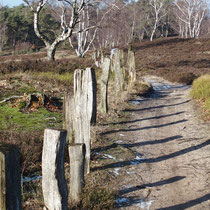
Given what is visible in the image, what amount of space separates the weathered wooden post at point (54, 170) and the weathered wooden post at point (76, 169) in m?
0.61

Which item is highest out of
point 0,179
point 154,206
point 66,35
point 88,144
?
point 66,35

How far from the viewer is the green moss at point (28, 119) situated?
7.17 m

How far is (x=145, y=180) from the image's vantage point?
4.96 m

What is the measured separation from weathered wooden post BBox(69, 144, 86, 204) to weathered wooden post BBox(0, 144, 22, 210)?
51.2 inches

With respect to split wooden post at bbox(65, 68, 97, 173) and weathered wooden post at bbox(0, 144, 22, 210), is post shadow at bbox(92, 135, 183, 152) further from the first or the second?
weathered wooden post at bbox(0, 144, 22, 210)

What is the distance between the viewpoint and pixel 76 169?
4.03m

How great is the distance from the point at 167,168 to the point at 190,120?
11.9ft

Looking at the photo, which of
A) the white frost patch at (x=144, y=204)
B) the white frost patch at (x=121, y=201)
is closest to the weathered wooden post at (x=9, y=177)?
the white frost patch at (x=121, y=201)

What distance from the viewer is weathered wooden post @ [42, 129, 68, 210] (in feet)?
10.3

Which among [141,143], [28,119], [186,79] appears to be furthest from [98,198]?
[186,79]

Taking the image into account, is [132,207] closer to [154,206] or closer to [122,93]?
[154,206]

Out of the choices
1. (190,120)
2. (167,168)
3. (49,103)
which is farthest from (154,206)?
(49,103)

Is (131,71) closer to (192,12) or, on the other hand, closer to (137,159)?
(137,159)

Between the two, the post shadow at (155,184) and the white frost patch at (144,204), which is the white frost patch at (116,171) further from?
the white frost patch at (144,204)
